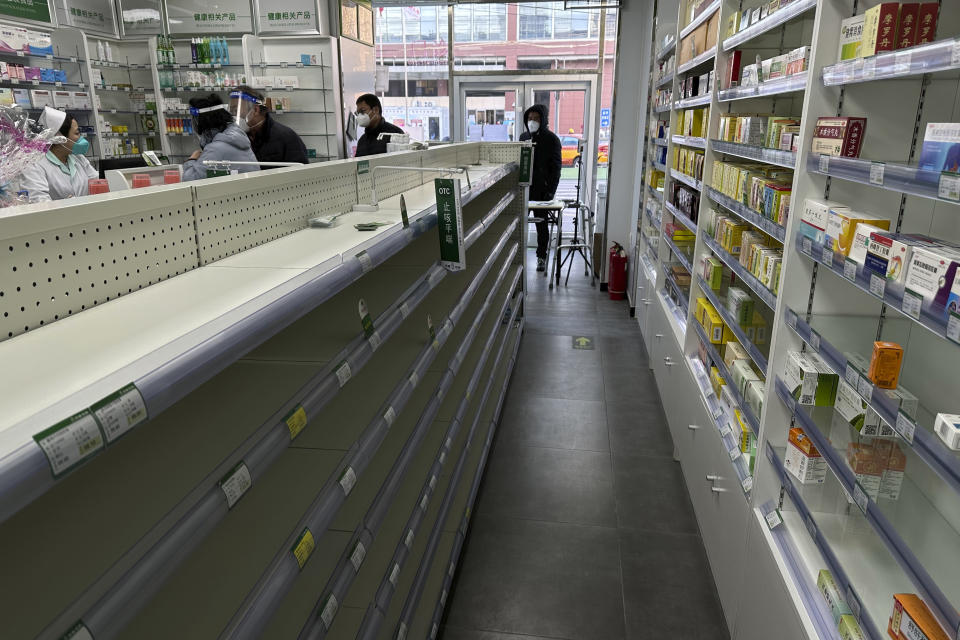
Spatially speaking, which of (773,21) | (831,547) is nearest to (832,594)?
(831,547)

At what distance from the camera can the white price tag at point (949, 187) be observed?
122 cm

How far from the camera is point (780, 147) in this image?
2.44 meters

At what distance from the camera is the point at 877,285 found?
153cm

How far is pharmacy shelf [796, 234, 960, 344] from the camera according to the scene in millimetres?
1248

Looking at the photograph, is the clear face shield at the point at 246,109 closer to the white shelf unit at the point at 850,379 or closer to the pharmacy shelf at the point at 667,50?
the pharmacy shelf at the point at 667,50

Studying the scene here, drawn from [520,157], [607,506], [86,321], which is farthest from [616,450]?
[86,321]

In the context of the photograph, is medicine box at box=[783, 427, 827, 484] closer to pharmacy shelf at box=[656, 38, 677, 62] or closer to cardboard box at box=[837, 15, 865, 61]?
cardboard box at box=[837, 15, 865, 61]

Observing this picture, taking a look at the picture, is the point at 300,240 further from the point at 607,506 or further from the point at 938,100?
the point at 607,506

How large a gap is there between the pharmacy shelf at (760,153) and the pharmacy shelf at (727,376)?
3.14 feet

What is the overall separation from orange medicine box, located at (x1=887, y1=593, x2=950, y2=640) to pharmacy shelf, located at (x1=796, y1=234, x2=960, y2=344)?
23.7 inches

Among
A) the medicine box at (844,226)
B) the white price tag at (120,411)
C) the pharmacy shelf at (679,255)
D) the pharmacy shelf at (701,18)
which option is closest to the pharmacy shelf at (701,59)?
the pharmacy shelf at (701,18)

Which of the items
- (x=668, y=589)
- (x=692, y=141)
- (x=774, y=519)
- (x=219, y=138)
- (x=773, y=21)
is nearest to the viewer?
(x=774, y=519)

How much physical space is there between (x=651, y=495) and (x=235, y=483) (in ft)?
9.95

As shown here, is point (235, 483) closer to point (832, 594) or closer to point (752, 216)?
point (832, 594)
